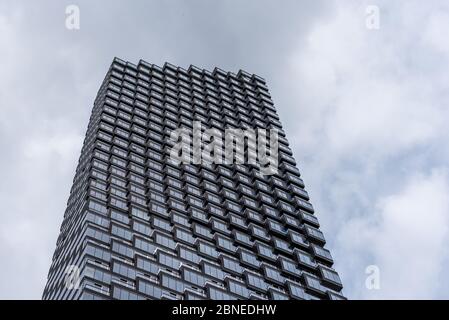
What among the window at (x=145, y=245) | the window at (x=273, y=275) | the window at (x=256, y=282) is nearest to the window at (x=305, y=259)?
the window at (x=273, y=275)

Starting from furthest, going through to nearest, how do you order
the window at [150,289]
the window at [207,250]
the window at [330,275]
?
the window at [330,275] → the window at [207,250] → the window at [150,289]

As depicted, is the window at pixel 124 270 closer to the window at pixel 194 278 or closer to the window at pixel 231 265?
the window at pixel 194 278

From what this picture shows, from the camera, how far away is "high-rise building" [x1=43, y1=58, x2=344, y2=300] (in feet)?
372

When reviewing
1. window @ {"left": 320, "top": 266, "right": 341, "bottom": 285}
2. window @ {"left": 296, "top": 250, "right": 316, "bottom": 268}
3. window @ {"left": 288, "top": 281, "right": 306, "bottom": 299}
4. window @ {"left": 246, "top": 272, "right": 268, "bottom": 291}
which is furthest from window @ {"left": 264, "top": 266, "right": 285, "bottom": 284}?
window @ {"left": 320, "top": 266, "right": 341, "bottom": 285}

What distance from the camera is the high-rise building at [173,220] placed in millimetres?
113500

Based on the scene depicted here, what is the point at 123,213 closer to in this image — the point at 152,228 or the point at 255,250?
the point at 152,228

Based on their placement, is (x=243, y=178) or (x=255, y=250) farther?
(x=243, y=178)

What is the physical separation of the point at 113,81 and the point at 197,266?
80.4 m

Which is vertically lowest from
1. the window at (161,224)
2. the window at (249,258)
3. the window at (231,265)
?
the window at (231,265)

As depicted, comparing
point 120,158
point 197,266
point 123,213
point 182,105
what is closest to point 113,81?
point 182,105

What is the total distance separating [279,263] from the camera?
452 feet

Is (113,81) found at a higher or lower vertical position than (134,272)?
higher

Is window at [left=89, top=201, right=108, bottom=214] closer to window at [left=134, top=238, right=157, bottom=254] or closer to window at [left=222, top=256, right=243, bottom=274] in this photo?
window at [left=134, top=238, right=157, bottom=254]

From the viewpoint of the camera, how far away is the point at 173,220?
13512 centimetres
